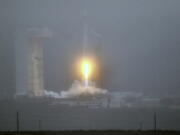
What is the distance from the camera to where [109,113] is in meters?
2.66

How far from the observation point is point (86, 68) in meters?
2.61

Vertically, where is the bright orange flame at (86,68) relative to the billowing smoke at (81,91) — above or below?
above

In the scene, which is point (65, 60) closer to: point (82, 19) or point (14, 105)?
point (82, 19)

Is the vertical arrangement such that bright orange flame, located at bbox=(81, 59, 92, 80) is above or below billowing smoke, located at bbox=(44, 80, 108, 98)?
above

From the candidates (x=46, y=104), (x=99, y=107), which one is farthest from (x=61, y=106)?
(x=99, y=107)

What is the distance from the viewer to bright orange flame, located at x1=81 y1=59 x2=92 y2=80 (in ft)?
8.56

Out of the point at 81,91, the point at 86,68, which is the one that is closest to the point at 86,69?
the point at 86,68

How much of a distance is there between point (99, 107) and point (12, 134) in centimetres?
88

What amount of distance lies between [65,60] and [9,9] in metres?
0.74

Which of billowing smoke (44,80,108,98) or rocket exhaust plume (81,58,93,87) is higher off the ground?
rocket exhaust plume (81,58,93,87)

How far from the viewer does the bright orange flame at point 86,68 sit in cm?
261

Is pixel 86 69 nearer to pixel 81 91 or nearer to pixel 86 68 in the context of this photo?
pixel 86 68

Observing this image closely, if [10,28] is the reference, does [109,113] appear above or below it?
below

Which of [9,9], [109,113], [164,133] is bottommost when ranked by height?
[164,133]
